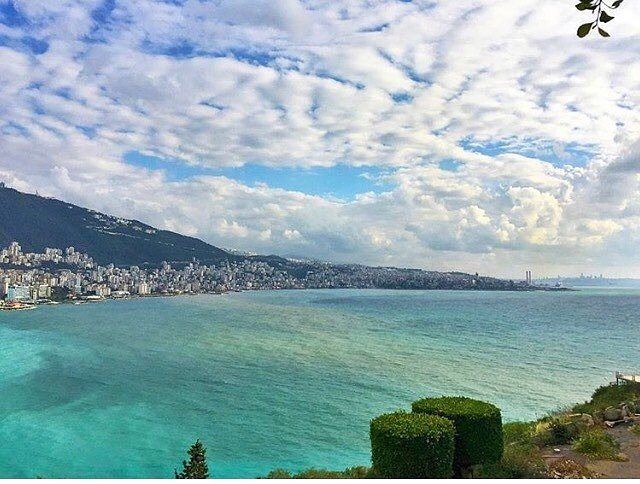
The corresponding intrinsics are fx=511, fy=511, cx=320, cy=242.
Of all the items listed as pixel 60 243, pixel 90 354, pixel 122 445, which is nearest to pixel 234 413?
pixel 122 445

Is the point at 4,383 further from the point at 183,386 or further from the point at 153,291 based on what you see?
the point at 153,291

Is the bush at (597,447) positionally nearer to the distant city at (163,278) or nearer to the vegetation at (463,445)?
the vegetation at (463,445)

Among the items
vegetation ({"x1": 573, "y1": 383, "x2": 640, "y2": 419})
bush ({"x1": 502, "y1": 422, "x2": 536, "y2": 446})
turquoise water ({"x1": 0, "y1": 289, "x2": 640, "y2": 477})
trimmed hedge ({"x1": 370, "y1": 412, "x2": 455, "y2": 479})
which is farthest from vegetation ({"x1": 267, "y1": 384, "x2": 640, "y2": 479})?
turquoise water ({"x1": 0, "y1": 289, "x2": 640, "y2": 477})

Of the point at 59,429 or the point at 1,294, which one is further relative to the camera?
the point at 1,294

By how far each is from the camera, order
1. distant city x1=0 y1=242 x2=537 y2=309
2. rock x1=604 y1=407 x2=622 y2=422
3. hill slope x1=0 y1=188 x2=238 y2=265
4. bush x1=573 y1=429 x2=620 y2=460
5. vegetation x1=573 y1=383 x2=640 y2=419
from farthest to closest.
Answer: hill slope x1=0 y1=188 x2=238 y2=265 → distant city x1=0 y1=242 x2=537 y2=309 → vegetation x1=573 y1=383 x2=640 y2=419 → rock x1=604 y1=407 x2=622 y2=422 → bush x1=573 y1=429 x2=620 y2=460

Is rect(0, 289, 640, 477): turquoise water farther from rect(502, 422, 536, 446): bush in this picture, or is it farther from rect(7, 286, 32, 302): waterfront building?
Answer: rect(7, 286, 32, 302): waterfront building
